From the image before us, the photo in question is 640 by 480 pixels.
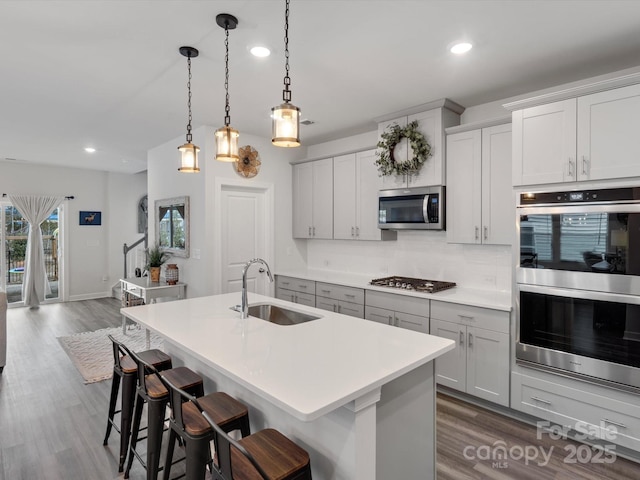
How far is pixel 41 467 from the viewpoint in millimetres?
2359

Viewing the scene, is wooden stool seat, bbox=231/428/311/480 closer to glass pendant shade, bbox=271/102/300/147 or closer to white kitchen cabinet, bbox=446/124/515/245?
glass pendant shade, bbox=271/102/300/147

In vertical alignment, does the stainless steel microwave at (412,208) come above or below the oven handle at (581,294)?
above

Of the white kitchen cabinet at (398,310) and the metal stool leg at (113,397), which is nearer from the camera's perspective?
the metal stool leg at (113,397)

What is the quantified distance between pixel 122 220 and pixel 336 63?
22.7 feet

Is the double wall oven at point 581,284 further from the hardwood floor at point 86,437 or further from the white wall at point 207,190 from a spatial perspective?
the white wall at point 207,190

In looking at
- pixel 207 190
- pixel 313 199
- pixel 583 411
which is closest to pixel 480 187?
pixel 583 411

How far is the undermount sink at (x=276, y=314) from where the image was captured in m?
2.70

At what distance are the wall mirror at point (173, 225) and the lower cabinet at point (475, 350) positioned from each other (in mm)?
3189

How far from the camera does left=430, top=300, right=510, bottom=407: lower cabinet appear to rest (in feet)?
9.69

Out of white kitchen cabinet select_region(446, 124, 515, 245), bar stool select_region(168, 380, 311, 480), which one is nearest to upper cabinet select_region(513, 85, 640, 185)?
white kitchen cabinet select_region(446, 124, 515, 245)

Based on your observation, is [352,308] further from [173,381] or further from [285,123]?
[285,123]

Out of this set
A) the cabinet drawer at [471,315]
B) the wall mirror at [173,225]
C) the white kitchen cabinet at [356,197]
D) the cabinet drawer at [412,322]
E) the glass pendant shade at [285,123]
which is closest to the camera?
the glass pendant shade at [285,123]

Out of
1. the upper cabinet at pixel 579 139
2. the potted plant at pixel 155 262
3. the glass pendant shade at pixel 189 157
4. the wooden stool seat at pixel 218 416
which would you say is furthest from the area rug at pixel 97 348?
the upper cabinet at pixel 579 139

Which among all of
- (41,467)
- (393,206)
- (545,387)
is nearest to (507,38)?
(393,206)
